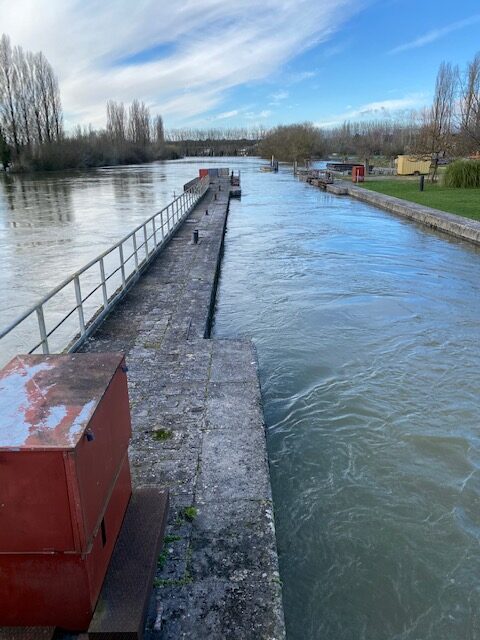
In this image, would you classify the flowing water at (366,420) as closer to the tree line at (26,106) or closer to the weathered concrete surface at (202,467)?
the weathered concrete surface at (202,467)

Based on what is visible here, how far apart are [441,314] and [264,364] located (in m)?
3.42

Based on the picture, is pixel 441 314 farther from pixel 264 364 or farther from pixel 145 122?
pixel 145 122

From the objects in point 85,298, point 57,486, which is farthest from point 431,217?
point 57,486

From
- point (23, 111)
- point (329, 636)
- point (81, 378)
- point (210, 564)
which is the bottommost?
point (329, 636)

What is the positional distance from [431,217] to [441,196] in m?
6.49

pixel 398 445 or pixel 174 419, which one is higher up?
pixel 174 419

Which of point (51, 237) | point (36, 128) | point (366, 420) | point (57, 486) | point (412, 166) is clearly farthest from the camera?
point (36, 128)

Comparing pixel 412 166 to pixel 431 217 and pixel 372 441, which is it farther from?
pixel 372 441

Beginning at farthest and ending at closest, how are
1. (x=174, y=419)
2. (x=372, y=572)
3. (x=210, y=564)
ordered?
(x=174, y=419)
(x=372, y=572)
(x=210, y=564)

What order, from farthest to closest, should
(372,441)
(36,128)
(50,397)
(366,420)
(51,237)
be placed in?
1. (36,128)
2. (51,237)
3. (366,420)
4. (372,441)
5. (50,397)

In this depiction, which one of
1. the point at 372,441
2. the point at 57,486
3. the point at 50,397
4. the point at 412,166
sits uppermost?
the point at 412,166

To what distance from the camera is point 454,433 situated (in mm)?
4902


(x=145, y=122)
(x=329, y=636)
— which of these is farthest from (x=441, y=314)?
(x=145, y=122)

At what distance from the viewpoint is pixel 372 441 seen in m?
4.82
